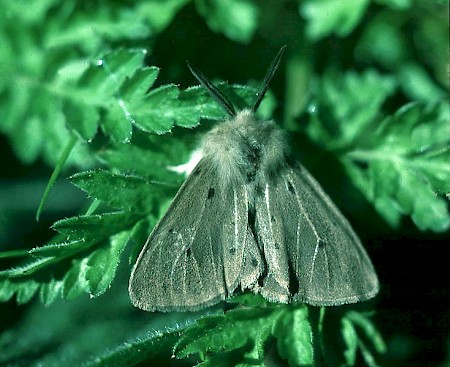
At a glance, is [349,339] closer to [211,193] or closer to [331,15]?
[211,193]

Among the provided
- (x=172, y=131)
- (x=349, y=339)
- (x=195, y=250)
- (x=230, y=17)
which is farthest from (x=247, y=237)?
(x=230, y=17)

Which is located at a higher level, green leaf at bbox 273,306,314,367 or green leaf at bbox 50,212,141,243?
green leaf at bbox 50,212,141,243

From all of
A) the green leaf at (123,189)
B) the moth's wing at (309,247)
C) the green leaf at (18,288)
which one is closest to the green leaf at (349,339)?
the moth's wing at (309,247)

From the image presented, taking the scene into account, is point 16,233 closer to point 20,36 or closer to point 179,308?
point 20,36

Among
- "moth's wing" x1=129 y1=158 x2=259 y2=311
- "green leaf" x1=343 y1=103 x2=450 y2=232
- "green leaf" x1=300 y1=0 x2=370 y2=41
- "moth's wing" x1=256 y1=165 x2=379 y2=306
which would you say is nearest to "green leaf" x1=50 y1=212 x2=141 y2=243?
"moth's wing" x1=129 y1=158 x2=259 y2=311

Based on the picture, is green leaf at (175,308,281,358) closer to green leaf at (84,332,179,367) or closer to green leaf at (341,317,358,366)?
green leaf at (84,332,179,367)

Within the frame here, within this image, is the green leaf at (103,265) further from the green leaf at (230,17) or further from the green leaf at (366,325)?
the green leaf at (230,17)
